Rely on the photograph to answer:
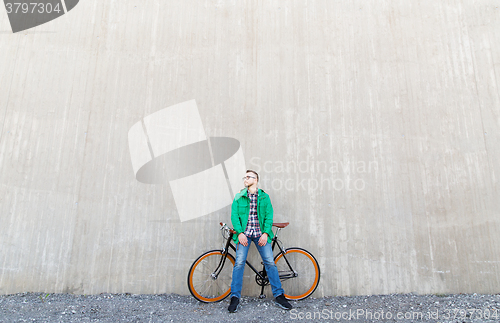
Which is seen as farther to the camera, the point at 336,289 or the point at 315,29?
the point at 315,29

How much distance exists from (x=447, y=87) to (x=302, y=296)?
364 cm

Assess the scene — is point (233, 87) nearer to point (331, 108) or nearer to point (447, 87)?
point (331, 108)

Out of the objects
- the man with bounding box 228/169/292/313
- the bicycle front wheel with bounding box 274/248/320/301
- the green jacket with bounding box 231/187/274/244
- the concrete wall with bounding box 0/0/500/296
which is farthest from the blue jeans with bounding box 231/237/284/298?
the concrete wall with bounding box 0/0/500/296

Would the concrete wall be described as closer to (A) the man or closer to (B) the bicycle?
(B) the bicycle

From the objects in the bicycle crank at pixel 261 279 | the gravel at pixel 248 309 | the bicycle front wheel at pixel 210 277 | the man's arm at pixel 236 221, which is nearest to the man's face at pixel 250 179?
the man's arm at pixel 236 221

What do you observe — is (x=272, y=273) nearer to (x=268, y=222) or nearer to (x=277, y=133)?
(x=268, y=222)

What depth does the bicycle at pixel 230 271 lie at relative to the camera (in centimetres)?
316

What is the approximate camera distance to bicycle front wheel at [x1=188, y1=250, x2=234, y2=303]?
123 inches

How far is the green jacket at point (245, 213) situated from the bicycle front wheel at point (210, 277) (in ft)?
1.18

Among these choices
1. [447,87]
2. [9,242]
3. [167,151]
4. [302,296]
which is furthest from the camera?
[447,87]

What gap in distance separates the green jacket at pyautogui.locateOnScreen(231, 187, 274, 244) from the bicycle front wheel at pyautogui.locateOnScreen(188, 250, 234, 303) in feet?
1.18

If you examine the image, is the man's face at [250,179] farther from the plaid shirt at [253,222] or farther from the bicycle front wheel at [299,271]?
the bicycle front wheel at [299,271]

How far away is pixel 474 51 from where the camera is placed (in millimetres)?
4109

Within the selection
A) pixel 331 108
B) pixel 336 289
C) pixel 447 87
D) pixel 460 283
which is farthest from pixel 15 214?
pixel 447 87
